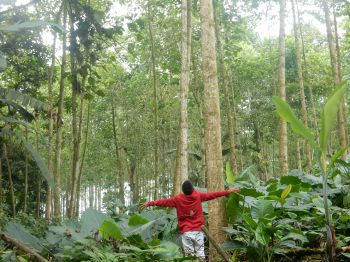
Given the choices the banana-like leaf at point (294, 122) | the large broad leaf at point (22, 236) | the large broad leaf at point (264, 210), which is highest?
the banana-like leaf at point (294, 122)

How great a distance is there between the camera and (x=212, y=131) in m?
4.55

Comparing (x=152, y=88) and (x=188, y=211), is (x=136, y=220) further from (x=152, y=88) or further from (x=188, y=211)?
(x=152, y=88)

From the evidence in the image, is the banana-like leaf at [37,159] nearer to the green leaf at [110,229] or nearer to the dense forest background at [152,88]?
the dense forest background at [152,88]

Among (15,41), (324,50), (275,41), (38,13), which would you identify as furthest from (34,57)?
(324,50)

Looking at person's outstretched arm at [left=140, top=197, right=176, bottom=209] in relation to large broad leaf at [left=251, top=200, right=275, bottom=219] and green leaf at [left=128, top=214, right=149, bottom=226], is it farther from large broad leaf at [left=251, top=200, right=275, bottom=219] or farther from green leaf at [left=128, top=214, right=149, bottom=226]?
large broad leaf at [left=251, top=200, right=275, bottom=219]

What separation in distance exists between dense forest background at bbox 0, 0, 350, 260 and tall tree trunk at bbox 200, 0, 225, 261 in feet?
0.05

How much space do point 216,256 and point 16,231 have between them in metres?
2.00

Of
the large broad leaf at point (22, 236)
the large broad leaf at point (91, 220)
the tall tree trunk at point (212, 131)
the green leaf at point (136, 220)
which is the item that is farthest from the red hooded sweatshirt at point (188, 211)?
the large broad leaf at point (22, 236)

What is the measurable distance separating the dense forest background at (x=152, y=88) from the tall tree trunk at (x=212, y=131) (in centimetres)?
2

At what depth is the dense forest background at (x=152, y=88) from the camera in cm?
753

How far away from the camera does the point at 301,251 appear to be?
3691 millimetres

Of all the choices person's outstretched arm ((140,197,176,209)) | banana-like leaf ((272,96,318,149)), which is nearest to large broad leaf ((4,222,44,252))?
person's outstretched arm ((140,197,176,209))

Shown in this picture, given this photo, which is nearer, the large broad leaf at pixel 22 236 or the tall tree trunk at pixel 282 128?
the large broad leaf at pixel 22 236

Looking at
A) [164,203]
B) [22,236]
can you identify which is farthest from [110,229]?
[164,203]
